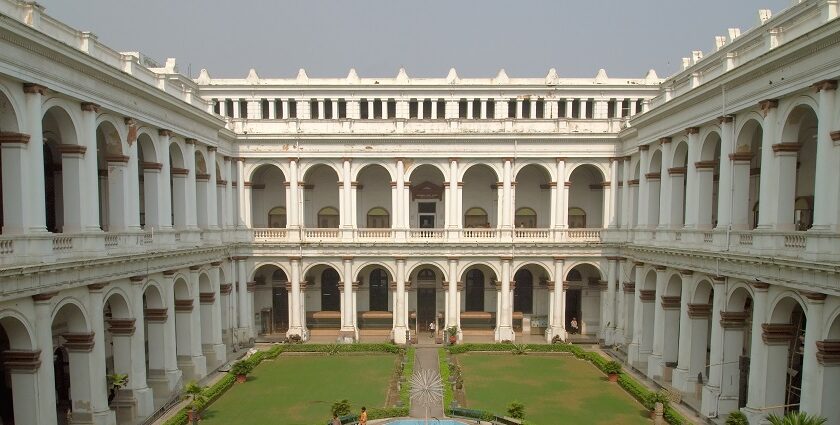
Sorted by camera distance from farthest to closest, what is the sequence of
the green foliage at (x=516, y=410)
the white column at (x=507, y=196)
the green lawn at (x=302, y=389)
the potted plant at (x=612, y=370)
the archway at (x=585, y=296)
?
1. the archway at (x=585, y=296)
2. the white column at (x=507, y=196)
3. the potted plant at (x=612, y=370)
4. the green lawn at (x=302, y=389)
5. the green foliage at (x=516, y=410)

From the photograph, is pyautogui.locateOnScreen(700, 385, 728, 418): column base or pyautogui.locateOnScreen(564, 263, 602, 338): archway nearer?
pyautogui.locateOnScreen(700, 385, 728, 418): column base

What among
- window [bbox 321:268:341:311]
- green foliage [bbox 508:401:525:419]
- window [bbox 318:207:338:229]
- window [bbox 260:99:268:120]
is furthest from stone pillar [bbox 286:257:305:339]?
green foliage [bbox 508:401:525:419]

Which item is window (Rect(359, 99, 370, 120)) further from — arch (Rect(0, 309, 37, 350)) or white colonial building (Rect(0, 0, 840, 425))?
arch (Rect(0, 309, 37, 350))

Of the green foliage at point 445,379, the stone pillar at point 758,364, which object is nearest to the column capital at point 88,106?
the green foliage at point 445,379

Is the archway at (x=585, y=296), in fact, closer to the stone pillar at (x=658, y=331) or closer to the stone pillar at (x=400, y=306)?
the stone pillar at (x=658, y=331)

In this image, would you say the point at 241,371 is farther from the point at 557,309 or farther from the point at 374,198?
the point at 557,309

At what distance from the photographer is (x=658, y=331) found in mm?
24703

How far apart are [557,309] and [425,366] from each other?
916 centimetres

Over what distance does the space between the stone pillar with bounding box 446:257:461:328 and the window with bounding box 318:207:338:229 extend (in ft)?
27.5

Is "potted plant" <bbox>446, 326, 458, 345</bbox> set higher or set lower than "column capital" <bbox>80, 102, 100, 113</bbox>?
lower

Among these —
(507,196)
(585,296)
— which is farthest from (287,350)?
(585,296)

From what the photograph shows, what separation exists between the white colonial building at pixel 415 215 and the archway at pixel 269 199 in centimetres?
13

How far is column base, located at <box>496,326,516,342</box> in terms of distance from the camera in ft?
103

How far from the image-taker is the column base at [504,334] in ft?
103
